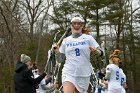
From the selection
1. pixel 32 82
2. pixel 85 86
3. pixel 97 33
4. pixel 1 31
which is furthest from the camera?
pixel 97 33

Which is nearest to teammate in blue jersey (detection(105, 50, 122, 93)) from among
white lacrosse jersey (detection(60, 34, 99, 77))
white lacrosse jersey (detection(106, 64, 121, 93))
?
white lacrosse jersey (detection(106, 64, 121, 93))

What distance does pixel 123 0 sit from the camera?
181 ft

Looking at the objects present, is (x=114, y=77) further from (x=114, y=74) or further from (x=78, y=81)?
(x=78, y=81)

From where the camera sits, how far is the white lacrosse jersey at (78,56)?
28.8ft

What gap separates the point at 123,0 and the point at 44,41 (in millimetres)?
10510

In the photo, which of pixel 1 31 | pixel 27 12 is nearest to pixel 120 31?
pixel 27 12

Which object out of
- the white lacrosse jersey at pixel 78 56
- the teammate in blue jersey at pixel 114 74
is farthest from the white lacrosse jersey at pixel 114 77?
the white lacrosse jersey at pixel 78 56

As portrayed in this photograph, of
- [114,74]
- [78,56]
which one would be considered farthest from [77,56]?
[114,74]

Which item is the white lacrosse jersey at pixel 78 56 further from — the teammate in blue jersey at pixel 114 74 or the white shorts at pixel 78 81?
the teammate in blue jersey at pixel 114 74

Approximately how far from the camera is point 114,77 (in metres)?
13.8

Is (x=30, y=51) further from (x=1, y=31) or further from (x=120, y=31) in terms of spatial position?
(x=120, y=31)

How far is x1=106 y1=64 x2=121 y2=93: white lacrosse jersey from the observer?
44.0ft

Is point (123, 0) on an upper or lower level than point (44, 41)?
upper

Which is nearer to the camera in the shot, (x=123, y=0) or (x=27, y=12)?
(x=27, y=12)
